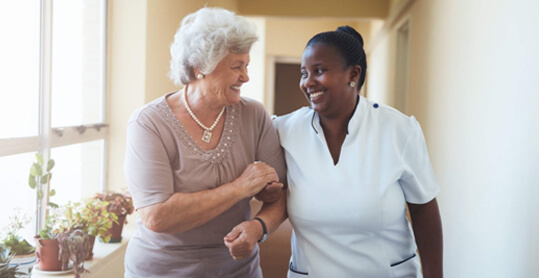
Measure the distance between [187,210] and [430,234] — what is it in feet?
2.46

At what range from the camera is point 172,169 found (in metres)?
1.63

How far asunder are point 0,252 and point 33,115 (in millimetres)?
996

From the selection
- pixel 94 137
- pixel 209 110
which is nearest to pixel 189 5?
pixel 94 137

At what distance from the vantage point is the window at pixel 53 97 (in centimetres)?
242

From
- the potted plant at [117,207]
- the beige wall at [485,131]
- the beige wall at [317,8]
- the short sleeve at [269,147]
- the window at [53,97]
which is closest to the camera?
the short sleeve at [269,147]

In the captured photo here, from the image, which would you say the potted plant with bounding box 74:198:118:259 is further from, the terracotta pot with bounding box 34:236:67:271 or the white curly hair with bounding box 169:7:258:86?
the white curly hair with bounding box 169:7:258:86

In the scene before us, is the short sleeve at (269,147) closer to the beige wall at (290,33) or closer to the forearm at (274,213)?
the forearm at (274,213)

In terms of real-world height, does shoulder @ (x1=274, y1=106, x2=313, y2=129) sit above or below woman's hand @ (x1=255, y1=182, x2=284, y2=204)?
above

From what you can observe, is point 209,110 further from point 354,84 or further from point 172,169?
point 354,84

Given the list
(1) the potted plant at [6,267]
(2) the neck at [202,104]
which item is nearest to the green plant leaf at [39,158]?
(1) the potted plant at [6,267]

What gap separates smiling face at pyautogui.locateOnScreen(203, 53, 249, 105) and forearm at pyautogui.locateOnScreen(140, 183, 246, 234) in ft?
0.91

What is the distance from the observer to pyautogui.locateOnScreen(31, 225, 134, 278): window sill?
2.70 meters

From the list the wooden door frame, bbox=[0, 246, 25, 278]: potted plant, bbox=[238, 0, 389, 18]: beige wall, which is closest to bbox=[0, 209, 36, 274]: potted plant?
bbox=[0, 246, 25, 278]: potted plant

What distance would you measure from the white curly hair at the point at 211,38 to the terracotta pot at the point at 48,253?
128 cm
